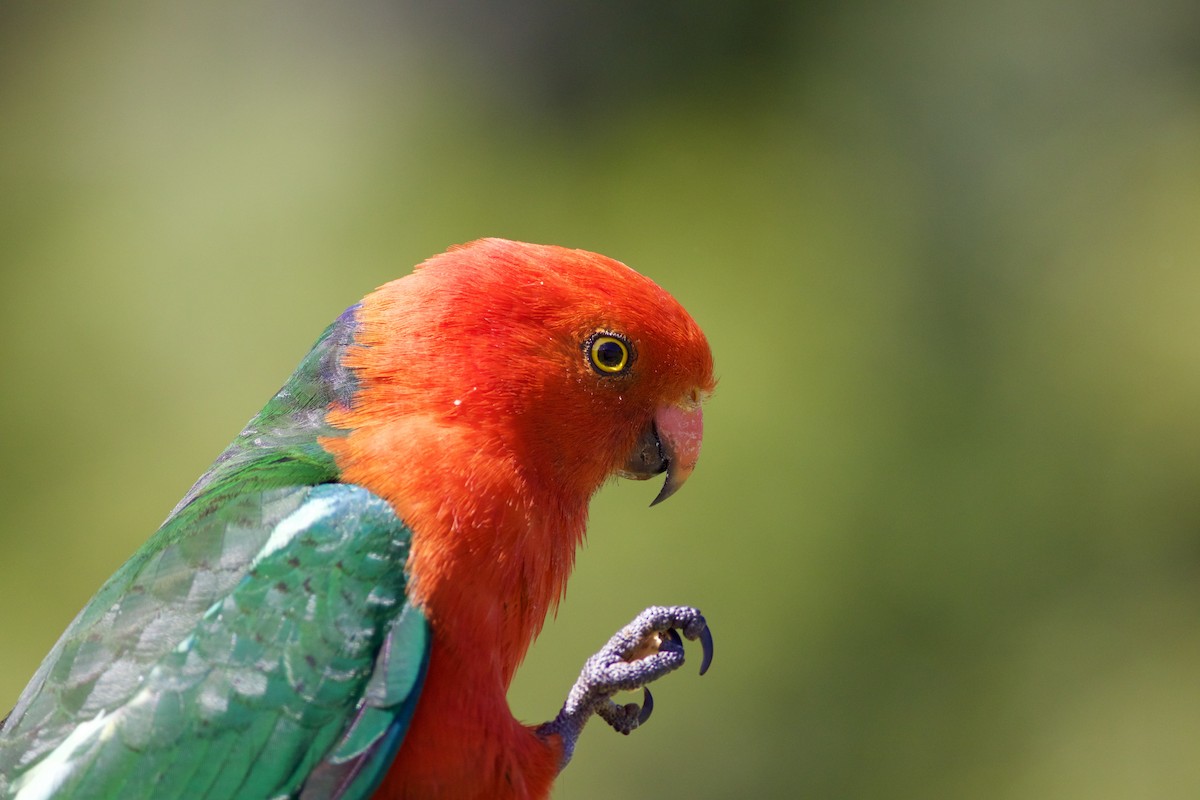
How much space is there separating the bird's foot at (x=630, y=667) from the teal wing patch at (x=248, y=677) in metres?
0.65

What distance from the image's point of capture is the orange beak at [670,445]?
3.12m

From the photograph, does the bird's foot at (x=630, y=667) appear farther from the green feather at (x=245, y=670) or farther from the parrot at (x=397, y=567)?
the green feather at (x=245, y=670)

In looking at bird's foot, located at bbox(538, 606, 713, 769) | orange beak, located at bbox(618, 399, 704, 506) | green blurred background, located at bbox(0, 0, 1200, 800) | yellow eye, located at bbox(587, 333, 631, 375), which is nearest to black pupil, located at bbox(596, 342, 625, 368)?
yellow eye, located at bbox(587, 333, 631, 375)

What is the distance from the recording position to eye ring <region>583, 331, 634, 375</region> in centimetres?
295

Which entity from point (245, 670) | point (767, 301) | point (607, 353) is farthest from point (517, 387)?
point (767, 301)

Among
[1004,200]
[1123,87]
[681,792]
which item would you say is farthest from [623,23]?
[681,792]

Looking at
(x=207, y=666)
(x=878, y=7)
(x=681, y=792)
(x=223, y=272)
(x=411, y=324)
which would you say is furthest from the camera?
(x=878, y=7)

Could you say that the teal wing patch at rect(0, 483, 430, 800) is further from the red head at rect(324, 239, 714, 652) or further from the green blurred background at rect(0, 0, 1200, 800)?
the green blurred background at rect(0, 0, 1200, 800)

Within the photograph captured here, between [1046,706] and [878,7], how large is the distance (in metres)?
4.39

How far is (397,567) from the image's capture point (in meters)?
2.56

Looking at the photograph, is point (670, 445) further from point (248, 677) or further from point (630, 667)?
point (248, 677)

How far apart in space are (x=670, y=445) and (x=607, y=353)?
345mm

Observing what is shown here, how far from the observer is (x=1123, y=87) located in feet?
22.9

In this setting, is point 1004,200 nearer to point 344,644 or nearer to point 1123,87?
point 1123,87
